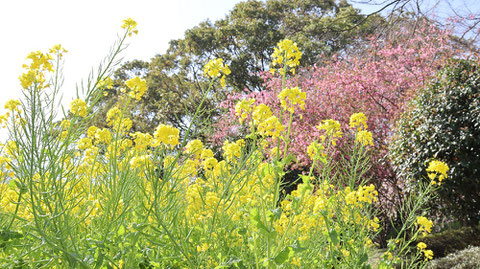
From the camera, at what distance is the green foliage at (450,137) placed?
192 inches

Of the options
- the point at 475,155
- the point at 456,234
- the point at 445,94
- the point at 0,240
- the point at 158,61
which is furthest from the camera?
the point at 158,61

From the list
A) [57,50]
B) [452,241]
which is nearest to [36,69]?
[57,50]

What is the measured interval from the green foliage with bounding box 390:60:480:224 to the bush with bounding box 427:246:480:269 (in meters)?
0.55

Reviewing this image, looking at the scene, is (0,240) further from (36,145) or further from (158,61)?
(158,61)

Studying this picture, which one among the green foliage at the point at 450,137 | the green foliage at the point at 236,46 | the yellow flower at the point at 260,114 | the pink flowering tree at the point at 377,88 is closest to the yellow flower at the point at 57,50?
the yellow flower at the point at 260,114

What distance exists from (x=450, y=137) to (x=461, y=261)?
5.19 feet

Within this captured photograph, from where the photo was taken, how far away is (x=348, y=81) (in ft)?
26.9

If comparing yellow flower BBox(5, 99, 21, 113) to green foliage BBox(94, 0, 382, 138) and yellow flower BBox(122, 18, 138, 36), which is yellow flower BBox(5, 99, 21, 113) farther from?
green foliage BBox(94, 0, 382, 138)

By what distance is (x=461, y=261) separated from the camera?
16.1ft

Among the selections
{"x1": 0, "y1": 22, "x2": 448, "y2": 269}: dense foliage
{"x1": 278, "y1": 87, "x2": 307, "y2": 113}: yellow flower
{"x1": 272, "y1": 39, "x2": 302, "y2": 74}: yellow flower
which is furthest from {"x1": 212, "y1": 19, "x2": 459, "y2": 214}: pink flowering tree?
{"x1": 278, "y1": 87, "x2": 307, "y2": 113}: yellow flower

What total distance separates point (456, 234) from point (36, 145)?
6.86m

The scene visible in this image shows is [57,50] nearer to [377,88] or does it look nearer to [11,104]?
[11,104]

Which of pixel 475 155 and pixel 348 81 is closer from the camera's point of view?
pixel 475 155

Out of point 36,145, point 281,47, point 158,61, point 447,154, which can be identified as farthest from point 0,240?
point 158,61
